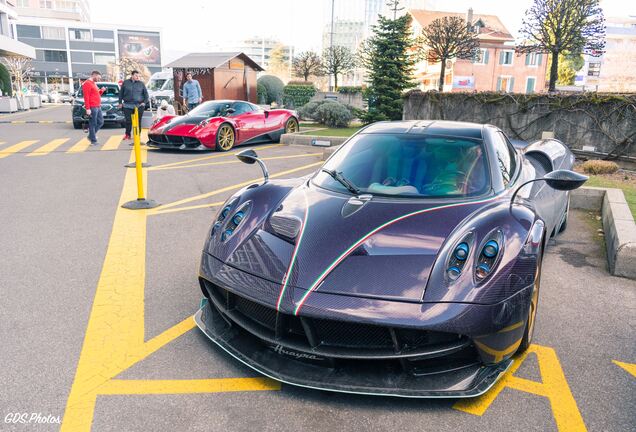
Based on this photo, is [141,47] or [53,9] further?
[53,9]

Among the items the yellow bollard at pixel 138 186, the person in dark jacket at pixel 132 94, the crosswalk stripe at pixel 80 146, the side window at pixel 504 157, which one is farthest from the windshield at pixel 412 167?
the person in dark jacket at pixel 132 94

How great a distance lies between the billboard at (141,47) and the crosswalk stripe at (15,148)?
89853mm

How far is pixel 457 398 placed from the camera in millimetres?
2496

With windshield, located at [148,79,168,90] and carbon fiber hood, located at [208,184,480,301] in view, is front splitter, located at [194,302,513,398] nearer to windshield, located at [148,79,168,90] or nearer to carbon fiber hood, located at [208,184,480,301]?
carbon fiber hood, located at [208,184,480,301]

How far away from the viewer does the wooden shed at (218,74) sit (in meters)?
20.3

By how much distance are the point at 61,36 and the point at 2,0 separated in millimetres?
47903

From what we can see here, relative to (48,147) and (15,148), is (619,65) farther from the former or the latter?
(15,148)

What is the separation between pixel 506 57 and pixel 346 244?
182 ft

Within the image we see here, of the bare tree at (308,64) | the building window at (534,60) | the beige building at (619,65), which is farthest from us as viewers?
the building window at (534,60)

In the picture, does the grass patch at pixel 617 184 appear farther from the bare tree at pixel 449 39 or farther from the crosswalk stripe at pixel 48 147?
the bare tree at pixel 449 39

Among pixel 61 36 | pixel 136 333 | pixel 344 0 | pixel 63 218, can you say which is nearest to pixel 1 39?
pixel 63 218

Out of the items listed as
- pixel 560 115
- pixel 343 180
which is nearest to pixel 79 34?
pixel 560 115

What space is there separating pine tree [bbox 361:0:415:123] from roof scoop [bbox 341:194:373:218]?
15052mm

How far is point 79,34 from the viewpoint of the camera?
299ft
